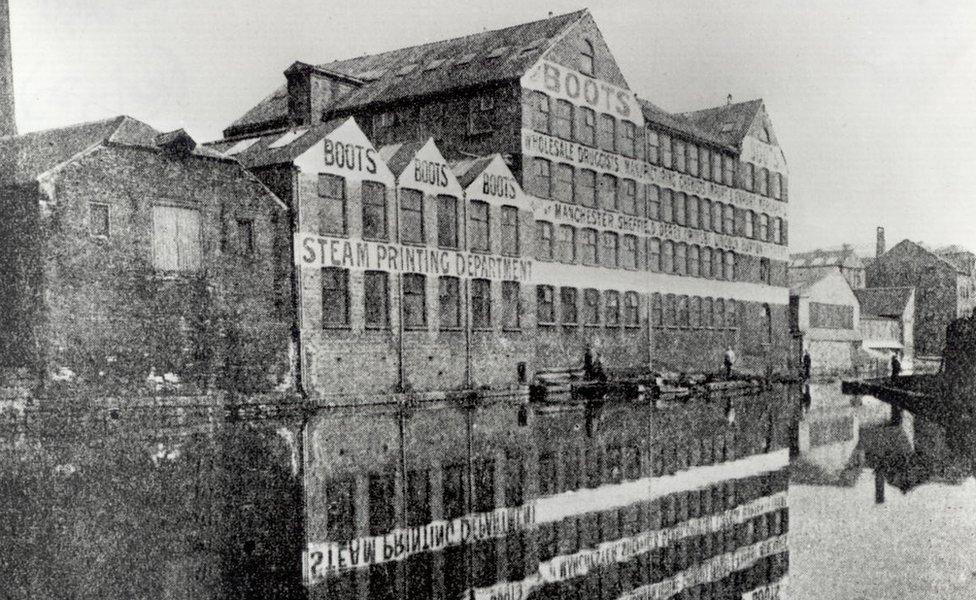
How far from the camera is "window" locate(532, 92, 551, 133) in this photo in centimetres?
3434

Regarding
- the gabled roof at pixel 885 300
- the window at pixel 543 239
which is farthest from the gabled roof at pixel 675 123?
the gabled roof at pixel 885 300

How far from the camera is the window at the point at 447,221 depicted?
30.2m

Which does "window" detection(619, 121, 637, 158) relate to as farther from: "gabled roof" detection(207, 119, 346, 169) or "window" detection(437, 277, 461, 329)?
"gabled roof" detection(207, 119, 346, 169)

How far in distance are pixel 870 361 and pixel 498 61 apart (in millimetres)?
39070

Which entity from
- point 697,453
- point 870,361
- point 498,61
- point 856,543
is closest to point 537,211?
point 498,61

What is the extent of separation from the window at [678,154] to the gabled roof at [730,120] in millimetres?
5019

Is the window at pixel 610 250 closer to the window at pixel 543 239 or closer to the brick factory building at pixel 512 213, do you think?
the brick factory building at pixel 512 213

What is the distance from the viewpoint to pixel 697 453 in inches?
718

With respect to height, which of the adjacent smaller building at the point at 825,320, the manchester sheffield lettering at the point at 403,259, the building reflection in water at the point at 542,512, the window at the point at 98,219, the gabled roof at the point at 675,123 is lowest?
the building reflection in water at the point at 542,512

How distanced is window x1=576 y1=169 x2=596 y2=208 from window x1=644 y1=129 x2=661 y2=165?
4724 mm

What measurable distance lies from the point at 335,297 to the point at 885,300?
193 feet

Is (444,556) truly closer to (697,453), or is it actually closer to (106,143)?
(697,453)

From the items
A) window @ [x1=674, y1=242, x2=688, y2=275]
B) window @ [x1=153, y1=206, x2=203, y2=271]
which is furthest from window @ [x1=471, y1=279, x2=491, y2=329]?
window @ [x1=674, y1=242, x2=688, y2=275]

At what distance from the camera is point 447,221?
30.5 meters
